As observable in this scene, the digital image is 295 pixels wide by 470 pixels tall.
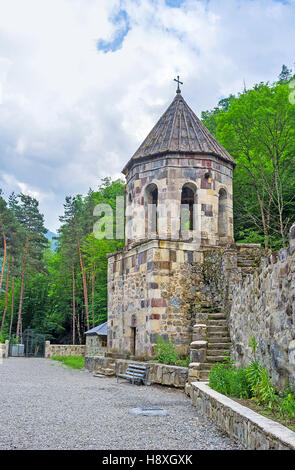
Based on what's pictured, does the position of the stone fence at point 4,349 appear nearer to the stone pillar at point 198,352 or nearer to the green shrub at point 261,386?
the stone pillar at point 198,352

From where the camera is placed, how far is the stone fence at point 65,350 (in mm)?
31656

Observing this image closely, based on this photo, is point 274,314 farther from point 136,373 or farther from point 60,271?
point 60,271

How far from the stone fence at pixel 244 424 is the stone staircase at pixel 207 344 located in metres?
2.76

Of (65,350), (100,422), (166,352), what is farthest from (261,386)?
(65,350)

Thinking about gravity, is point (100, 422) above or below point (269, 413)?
below

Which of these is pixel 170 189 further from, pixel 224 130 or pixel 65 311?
pixel 65 311

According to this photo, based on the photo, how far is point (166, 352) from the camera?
12.6 meters

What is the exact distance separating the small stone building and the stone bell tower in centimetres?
846

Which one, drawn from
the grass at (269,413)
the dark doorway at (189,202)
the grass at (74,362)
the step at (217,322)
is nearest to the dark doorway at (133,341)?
the step at (217,322)

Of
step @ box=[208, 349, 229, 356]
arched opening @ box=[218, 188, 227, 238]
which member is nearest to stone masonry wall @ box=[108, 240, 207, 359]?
arched opening @ box=[218, 188, 227, 238]

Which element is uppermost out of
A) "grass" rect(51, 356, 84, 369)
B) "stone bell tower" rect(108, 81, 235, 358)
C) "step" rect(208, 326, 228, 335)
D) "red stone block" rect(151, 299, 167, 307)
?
"stone bell tower" rect(108, 81, 235, 358)

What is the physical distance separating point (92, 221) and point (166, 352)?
23237 mm

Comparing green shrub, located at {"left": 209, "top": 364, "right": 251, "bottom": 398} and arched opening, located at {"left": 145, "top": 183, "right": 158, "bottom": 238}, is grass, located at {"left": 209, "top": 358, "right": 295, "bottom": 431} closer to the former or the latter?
green shrub, located at {"left": 209, "top": 364, "right": 251, "bottom": 398}

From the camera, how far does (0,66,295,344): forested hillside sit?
19.2 m
